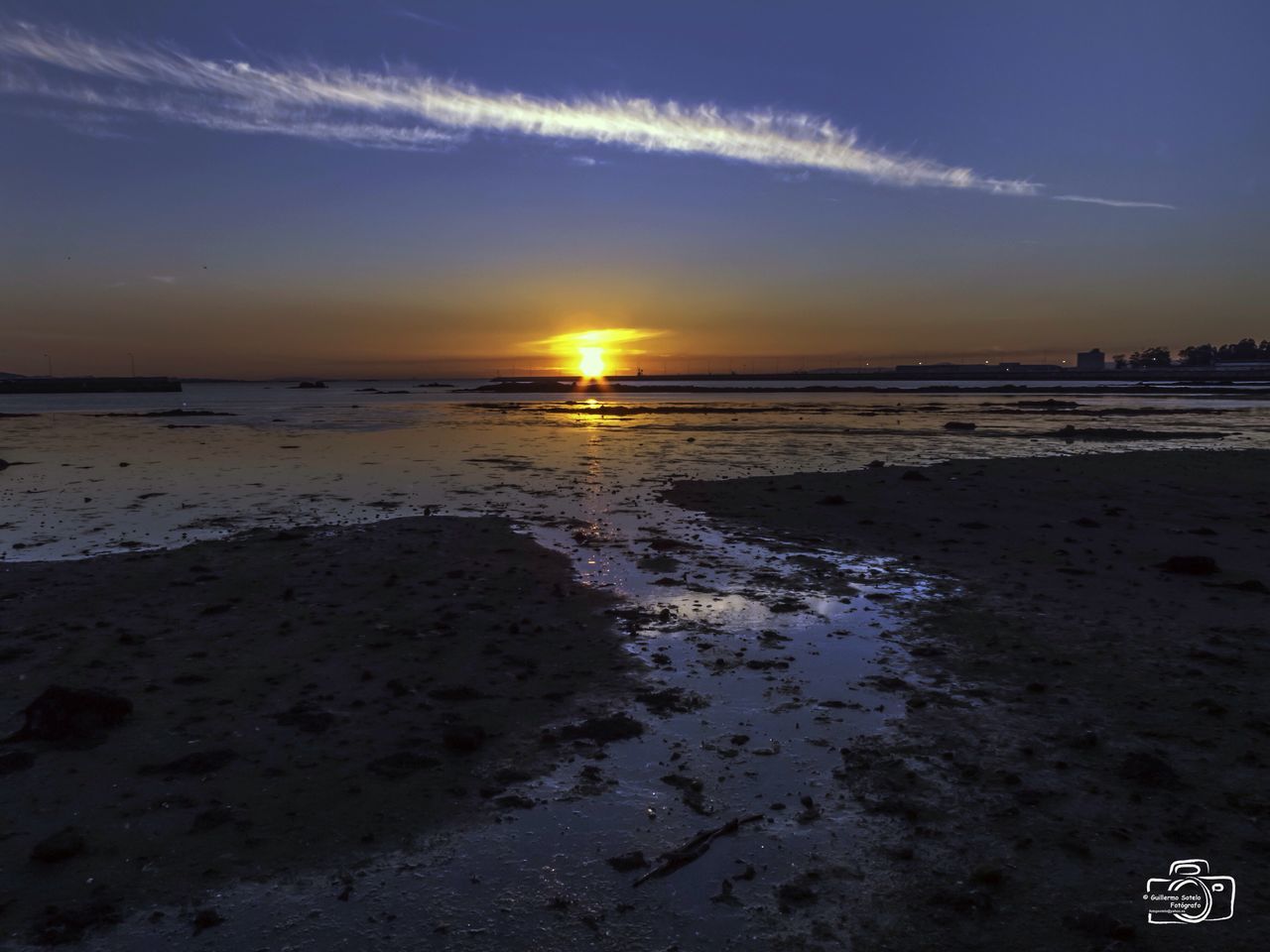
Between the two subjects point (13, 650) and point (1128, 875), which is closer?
point (1128, 875)

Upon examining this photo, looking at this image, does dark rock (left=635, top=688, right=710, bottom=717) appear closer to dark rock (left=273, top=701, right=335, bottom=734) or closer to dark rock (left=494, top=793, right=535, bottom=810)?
dark rock (left=494, top=793, right=535, bottom=810)

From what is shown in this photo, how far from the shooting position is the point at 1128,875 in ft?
14.7

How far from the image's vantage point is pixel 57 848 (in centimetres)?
466

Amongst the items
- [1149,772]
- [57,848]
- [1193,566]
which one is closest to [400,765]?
[57,848]

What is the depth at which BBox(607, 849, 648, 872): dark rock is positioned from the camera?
462cm

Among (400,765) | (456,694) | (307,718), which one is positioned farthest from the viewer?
(456,694)

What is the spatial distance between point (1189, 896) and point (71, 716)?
816cm

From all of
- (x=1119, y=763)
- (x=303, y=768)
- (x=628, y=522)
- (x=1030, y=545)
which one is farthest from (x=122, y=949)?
(x=1030, y=545)

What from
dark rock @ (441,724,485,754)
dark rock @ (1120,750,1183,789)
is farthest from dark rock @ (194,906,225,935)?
dark rock @ (1120,750,1183,789)

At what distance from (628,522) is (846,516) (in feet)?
15.7

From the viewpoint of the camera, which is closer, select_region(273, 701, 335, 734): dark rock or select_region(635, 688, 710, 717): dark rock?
select_region(273, 701, 335, 734): dark rock

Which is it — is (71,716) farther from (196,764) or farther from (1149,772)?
(1149,772)

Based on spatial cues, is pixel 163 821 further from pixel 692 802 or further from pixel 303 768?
pixel 692 802

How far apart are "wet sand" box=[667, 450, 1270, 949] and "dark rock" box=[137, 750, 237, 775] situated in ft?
14.7
